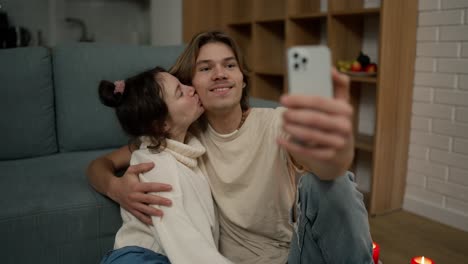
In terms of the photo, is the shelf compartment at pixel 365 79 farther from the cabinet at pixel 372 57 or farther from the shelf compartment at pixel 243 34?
the shelf compartment at pixel 243 34

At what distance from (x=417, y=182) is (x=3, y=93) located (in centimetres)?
202

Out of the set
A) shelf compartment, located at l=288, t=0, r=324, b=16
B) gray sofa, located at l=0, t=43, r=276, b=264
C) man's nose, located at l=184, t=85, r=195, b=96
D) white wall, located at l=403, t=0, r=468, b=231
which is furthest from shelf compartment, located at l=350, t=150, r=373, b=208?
man's nose, located at l=184, t=85, r=195, b=96

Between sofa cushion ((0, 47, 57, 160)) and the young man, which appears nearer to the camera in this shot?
the young man

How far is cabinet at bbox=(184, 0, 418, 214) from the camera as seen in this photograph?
87.3 inches

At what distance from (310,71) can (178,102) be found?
0.60 m

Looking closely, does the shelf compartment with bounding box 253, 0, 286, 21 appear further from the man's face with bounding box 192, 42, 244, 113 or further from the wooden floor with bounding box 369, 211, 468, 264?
the man's face with bounding box 192, 42, 244, 113

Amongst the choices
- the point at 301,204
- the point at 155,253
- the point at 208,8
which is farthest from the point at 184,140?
the point at 208,8

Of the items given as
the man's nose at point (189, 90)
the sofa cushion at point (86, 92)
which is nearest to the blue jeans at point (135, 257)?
the man's nose at point (189, 90)

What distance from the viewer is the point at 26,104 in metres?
1.80

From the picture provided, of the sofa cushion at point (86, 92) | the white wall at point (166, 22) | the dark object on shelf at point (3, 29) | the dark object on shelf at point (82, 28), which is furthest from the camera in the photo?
the dark object on shelf at point (82, 28)

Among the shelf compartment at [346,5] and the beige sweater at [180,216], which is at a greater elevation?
the shelf compartment at [346,5]

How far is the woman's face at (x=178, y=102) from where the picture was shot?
122 centimetres

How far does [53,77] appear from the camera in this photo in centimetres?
191

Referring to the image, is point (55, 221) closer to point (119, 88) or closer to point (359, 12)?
point (119, 88)
